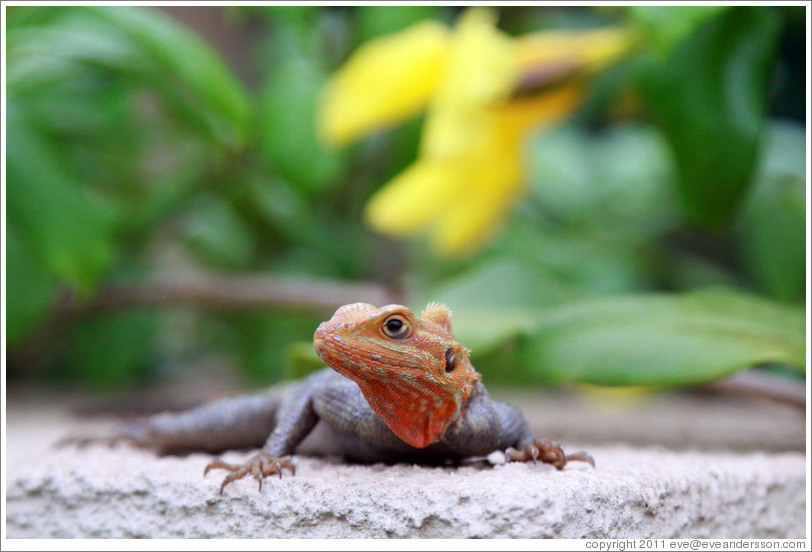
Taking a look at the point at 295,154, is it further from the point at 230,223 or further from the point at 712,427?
the point at 712,427

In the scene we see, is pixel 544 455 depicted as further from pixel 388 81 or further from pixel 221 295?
pixel 221 295

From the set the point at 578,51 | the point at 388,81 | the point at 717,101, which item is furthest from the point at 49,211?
the point at 717,101

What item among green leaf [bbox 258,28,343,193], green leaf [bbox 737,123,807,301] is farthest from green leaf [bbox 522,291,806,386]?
green leaf [bbox 258,28,343,193]

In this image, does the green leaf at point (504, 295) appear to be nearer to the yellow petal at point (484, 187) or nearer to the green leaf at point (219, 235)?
the yellow petal at point (484, 187)

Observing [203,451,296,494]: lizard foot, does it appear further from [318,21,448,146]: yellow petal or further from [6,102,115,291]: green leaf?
[318,21,448,146]: yellow petal

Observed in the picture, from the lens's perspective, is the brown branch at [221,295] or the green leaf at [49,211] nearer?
the green leaf at [49,211]

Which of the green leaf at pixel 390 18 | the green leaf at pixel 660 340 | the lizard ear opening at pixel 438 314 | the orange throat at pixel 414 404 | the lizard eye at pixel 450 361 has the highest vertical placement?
the green leaf at pixel 390 18

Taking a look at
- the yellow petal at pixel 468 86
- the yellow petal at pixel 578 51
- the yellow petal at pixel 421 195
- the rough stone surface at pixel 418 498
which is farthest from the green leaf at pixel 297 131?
the rough stone surface at pixel 418 498
